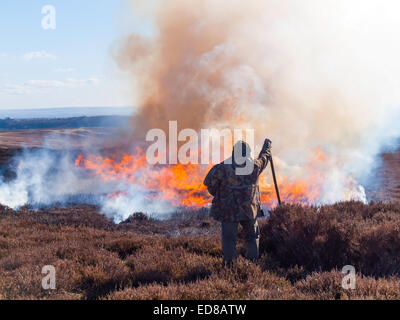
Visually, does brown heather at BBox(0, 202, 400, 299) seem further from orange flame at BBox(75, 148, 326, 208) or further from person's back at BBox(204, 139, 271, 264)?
orange flame at BBox(75, 148, 326, 208)

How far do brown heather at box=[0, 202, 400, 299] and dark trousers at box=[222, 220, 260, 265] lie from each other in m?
0.23

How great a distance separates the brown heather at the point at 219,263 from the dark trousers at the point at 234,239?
0.23 m

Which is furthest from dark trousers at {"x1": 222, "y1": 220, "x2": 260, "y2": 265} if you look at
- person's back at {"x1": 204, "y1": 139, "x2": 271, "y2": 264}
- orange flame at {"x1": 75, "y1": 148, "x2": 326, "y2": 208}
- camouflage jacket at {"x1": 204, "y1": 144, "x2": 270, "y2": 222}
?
orange flame at {"x1": 75, "y1": 148, "x2": 326, "y2": 208}

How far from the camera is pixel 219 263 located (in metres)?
6.03

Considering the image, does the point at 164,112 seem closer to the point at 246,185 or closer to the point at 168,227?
the point at 168,227

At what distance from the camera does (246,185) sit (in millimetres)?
5812

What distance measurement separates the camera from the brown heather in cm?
466

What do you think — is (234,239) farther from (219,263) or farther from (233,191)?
(233,191)

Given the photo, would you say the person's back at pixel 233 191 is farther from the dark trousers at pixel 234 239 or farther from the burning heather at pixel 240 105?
the burning heather at pixel 240 105

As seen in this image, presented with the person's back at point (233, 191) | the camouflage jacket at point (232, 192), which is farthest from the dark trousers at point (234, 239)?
the camouflage jacket at point (232, 192)

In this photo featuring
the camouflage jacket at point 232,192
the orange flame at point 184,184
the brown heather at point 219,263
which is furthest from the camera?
the orange flame at point 184,184

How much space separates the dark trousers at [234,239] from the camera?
587 cm

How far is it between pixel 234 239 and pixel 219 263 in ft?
1.63

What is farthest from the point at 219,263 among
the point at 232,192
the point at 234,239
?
the point at 232,192
